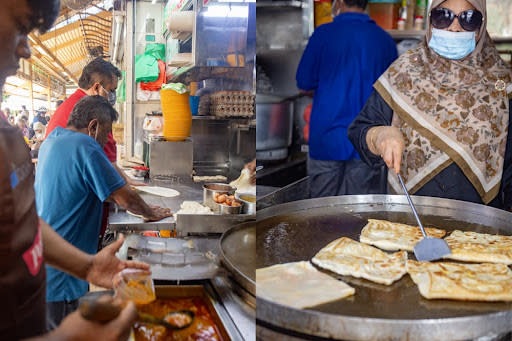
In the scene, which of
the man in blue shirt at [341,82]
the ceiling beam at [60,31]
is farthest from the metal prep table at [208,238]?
the man in blue shirt at [341,82]

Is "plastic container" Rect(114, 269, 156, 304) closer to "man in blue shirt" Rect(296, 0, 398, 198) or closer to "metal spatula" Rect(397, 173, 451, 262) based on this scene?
"metal spatula" Rect(397, 173, 451, 262)

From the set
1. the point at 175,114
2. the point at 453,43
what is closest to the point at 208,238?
the point at 175,114

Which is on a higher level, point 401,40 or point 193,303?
point 401,40

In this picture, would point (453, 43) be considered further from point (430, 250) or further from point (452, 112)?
point (430, 250)

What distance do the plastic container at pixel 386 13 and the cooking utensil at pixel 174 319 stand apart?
366 cm

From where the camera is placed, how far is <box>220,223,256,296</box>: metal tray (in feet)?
3.50

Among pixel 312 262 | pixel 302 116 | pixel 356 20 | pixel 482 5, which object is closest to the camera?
pixel 312 262

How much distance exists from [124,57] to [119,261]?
405mm

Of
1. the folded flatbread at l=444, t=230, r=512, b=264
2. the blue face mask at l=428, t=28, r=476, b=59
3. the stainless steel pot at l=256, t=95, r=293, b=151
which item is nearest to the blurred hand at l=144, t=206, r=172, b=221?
the folded flatbread at l=444, t=230, r=512, b=264

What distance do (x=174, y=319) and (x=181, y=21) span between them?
24.7 inches

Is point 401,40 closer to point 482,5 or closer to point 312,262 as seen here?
point 482,5

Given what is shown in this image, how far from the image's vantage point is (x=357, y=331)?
0.90 meters

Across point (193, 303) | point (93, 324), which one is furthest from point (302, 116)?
point (93, 324)

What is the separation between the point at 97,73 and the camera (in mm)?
866
